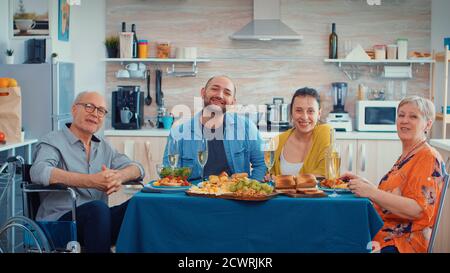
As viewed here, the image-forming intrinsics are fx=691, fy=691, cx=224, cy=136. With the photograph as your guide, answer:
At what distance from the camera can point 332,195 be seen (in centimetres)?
257

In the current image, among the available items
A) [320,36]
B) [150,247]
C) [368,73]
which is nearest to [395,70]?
[368,73]

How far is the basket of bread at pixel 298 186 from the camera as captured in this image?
254 cm

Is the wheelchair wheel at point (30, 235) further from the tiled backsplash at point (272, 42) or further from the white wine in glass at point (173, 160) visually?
the tiled backsplash at point (272, 42)

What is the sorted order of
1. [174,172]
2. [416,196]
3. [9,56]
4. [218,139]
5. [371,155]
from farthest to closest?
[371,155]
[9,56]
[218,139]
[174,172]
[416,196]

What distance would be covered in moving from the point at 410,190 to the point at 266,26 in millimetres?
3259

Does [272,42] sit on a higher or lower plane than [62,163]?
higher

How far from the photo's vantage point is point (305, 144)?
3146mm

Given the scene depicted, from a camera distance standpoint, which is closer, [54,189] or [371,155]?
[54,189]

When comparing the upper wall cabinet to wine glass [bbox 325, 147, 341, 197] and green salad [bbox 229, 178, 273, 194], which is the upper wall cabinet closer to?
wine glass [bbox 325, 147, 341, 197]

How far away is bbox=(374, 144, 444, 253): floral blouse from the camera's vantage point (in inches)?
95.9

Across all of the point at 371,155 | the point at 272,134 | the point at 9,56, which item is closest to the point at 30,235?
the point at 9,56

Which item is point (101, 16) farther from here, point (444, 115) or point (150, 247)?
point (150, 247)

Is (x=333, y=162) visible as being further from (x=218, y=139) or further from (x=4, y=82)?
(x=4, y=82)

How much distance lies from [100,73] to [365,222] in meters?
3.79
